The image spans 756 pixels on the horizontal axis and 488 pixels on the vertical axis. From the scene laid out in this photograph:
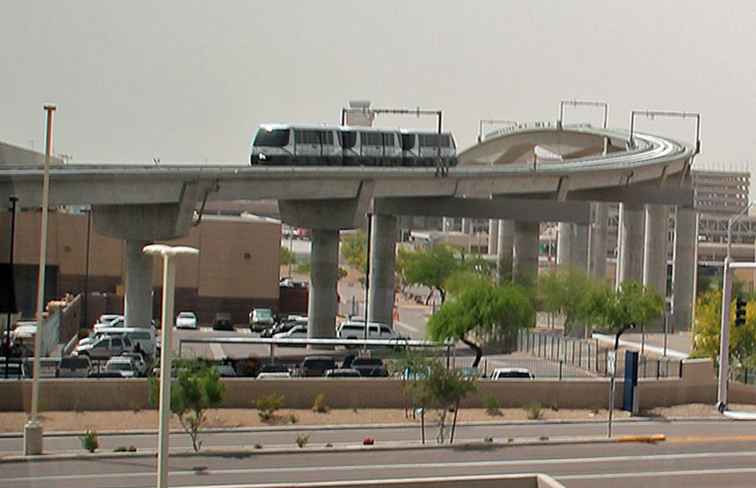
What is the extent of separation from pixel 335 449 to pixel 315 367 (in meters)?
8.61

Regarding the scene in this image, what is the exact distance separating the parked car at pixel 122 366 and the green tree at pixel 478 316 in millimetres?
8590

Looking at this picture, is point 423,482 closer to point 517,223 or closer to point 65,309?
point 65,309

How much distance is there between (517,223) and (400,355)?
66.9 ft

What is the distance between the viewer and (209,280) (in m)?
41.3

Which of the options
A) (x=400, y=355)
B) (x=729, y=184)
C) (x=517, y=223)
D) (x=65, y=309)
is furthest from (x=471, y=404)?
(x=517, y=223)

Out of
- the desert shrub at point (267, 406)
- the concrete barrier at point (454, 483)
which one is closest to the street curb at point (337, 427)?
the desert shrub at point (267, 406)

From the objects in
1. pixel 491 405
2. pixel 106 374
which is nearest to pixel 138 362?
pixel 106 374

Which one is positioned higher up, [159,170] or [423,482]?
[159,170]

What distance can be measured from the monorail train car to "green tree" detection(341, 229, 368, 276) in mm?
32379

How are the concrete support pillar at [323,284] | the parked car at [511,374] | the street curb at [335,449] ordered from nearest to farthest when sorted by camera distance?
1. the street curb at [335,449]
2. the parked car at [511,374]
3. the concrete support pillar at [323,284]

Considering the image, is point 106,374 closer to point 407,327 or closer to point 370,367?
point 370,367

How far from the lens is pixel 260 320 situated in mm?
39156

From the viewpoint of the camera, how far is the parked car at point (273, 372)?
74.2 feet

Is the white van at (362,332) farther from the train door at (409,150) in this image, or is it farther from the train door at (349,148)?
the train door at (409,150)
